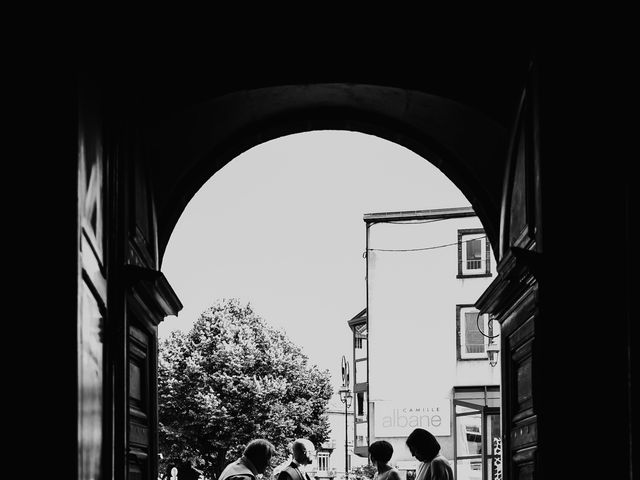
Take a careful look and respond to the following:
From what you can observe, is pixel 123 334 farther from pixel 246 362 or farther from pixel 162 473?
pixel 162 473

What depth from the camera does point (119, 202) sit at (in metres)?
5.13

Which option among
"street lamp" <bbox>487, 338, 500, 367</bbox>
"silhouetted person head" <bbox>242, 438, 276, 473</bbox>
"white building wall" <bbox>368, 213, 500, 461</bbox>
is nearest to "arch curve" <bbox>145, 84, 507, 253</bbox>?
"silhouetted person head" <bbox>242, 438, 276, 473</bbox>

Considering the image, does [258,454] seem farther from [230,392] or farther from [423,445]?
[230,392]

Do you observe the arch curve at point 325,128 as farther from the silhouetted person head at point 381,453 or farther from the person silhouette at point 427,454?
the silhouetted person head at point 381,453

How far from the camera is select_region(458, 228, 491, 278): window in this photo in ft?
95.2

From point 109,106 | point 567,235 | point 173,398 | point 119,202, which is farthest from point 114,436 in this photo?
point 173,398

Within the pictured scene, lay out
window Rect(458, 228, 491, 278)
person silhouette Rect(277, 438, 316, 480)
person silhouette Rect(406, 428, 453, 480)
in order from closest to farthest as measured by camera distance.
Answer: person silhouette Rect(406, 428, 453, 480), person silhouette Rect(277, 438, 316, 480), window Rect(458, 228, 491, 278)

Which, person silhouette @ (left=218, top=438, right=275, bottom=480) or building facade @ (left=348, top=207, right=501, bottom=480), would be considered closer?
person silhouette @ (left=218, top=438, right=275, bottom=480)

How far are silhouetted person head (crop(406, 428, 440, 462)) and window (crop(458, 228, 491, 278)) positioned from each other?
874 inches

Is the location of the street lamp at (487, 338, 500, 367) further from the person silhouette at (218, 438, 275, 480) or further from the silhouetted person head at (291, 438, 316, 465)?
the person silhouette at (218, 438, 275, 480)

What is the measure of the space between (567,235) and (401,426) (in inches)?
1025

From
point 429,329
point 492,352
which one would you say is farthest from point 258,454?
point 429,329

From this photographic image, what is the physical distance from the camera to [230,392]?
35281 millimetres

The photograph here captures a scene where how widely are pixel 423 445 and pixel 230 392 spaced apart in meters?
28.8
